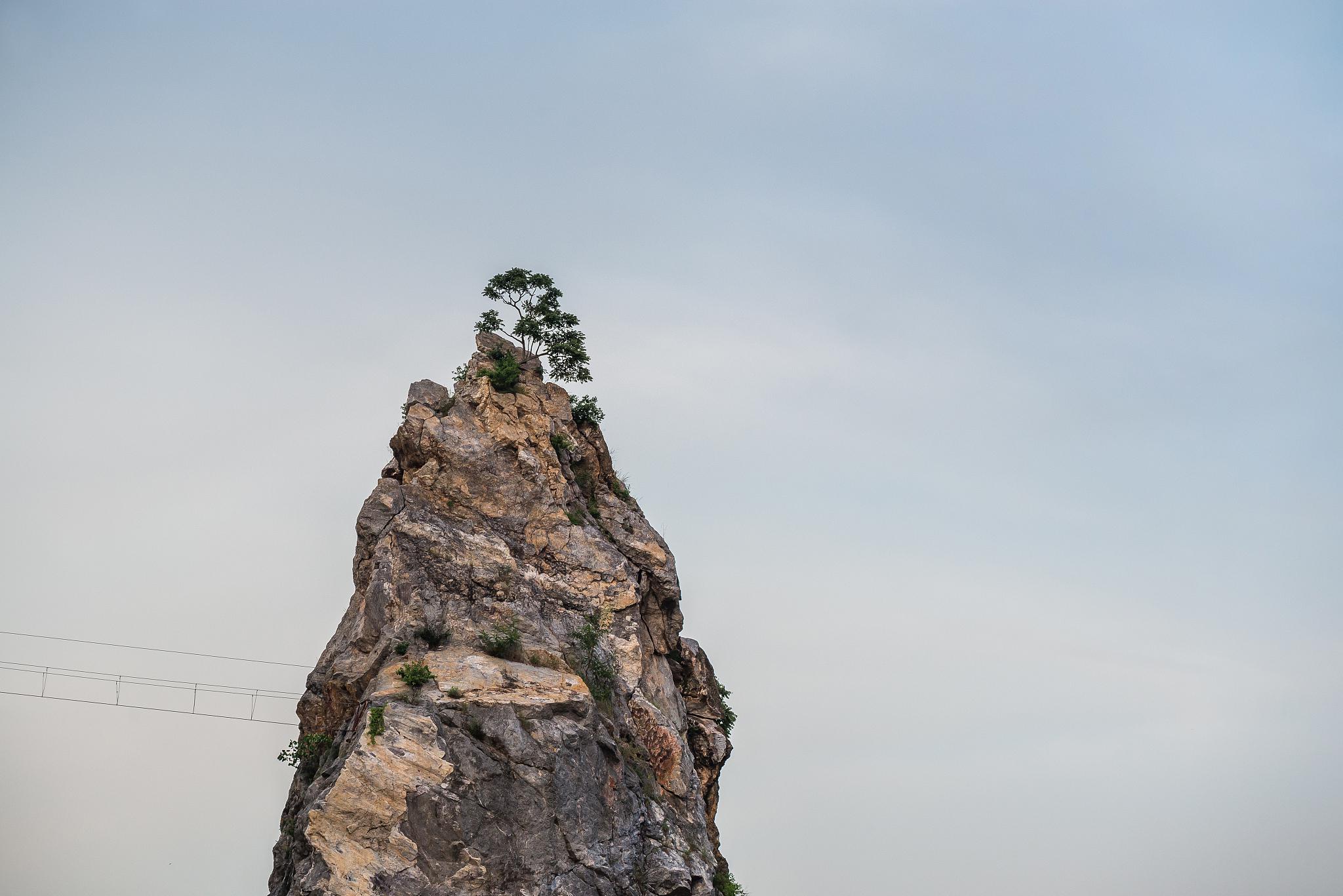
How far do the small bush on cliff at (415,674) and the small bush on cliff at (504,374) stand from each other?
58.3 feet

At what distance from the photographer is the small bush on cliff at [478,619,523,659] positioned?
59.5 metres

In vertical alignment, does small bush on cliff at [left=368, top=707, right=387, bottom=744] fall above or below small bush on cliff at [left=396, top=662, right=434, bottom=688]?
below

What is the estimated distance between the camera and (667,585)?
71.8 meters

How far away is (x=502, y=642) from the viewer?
5966 cm

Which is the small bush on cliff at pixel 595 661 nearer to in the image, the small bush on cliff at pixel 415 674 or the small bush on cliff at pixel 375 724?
the small bush on cliff at pixel 415 674

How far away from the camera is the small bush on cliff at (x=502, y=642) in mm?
59469

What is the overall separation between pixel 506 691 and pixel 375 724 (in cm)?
601

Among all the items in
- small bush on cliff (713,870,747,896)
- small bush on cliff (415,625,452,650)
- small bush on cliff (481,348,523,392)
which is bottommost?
small bush on cliff (713,870,747,896)

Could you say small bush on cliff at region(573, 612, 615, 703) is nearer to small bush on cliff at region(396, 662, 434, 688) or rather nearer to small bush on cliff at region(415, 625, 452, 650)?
small bush on cliff at region(415, 625, 452, 650)

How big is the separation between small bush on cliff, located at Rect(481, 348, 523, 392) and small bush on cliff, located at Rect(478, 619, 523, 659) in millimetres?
14263

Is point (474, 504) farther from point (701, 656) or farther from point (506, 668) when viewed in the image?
point (701, 656)

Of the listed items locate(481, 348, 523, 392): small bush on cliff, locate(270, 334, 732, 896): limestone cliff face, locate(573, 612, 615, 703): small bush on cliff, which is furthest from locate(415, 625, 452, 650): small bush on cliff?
locate(481, 348, 523, 392): small bush on cliff

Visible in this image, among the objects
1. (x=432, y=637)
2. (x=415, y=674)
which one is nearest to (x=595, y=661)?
(x=432, y=637)

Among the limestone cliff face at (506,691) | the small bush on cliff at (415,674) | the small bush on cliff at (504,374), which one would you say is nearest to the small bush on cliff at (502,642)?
the limestone cliff face at (506,691)
